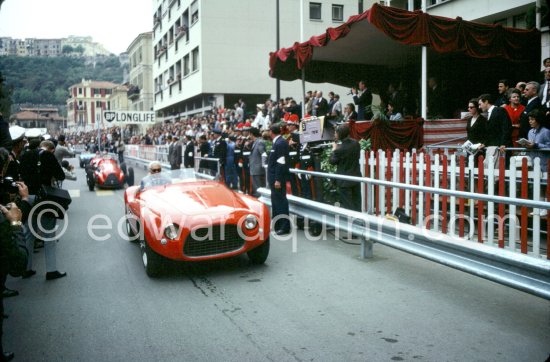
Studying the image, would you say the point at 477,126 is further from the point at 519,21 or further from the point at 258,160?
the point at 519,21

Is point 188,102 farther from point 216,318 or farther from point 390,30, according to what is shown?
point 216,318

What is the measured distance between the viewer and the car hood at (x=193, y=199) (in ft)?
20.4

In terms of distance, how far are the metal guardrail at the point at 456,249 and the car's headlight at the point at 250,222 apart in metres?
1.42

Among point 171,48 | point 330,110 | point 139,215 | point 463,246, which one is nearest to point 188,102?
point 171,48

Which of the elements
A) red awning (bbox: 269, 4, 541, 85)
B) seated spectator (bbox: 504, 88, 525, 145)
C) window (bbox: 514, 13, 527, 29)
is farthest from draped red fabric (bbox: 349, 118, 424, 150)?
window (bbox: 514, 13, 527, 29)

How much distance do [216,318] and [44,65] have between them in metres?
162

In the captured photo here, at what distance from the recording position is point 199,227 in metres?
5.92

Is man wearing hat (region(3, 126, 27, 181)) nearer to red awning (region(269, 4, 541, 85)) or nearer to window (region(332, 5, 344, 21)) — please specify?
red awning (region(269, 4, 541, 85))

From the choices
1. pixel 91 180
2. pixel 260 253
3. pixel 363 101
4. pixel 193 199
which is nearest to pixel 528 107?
pixel 363 101

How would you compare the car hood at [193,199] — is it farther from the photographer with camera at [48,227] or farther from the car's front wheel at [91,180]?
the car's front wheel at [91,180]

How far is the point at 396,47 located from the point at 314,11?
69.5 ft

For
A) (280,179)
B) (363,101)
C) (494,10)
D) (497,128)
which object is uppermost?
(494,10)

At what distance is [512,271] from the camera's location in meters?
4.35

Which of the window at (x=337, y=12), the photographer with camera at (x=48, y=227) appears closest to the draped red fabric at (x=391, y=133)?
the photographer with camera at (x=48, y=227)
